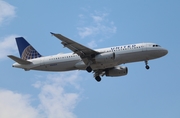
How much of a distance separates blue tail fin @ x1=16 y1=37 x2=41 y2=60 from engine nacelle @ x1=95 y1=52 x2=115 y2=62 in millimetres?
10867

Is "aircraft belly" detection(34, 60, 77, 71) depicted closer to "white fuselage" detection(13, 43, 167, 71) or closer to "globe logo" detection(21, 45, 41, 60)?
"white fuselage" detection(13, 43, 167, 71)

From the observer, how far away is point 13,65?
57188mm

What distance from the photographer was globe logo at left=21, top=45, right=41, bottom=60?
59.7 m

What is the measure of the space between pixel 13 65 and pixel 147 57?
755 inches

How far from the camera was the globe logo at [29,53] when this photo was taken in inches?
2351

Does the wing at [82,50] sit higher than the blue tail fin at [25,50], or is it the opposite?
the blue tail fin at [25,50]

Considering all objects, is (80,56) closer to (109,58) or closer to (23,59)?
(109,58)

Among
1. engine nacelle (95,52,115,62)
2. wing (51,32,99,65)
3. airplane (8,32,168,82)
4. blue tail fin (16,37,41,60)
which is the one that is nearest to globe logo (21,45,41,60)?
blue tail fin (16,37,41,60)

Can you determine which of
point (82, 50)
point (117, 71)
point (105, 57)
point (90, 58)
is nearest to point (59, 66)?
point (82, 50)

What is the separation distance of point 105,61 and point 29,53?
13.9 metres

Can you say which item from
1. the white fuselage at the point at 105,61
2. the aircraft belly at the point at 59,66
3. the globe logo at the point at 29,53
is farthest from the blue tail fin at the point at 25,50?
the aircraft belly at the point at 59,66

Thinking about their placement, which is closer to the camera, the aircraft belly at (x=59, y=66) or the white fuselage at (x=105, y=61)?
the white fuselage at (x=105, y=61)

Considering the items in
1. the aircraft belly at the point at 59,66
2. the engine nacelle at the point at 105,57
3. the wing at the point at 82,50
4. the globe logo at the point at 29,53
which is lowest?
the aircraft belly at the point at 59,66

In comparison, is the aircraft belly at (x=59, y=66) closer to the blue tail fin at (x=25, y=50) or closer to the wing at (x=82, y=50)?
the wing at (x=82, y=50)
